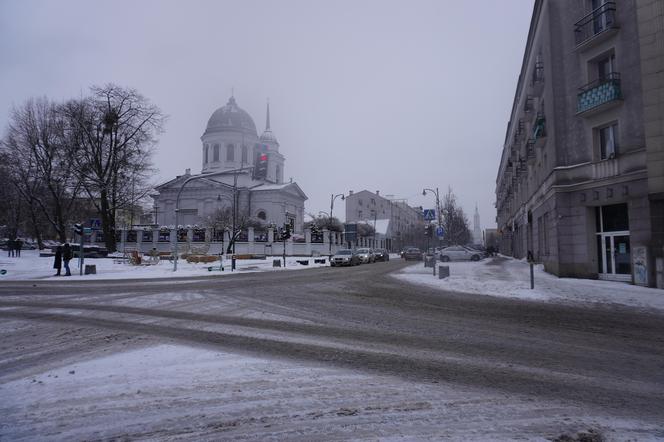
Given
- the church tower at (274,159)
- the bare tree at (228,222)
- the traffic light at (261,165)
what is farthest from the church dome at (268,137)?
the traffic light at (261,165)

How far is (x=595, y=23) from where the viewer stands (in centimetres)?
1842

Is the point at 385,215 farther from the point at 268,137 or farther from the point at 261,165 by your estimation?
the point at 261,165

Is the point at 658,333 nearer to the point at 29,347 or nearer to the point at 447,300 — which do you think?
the point at 447,300

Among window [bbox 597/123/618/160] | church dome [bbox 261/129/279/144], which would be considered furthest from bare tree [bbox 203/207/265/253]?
window [bbox 597/123/618/160]

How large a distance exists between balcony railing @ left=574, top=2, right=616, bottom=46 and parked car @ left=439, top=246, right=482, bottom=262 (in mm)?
24077

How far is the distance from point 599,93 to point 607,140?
2104mm

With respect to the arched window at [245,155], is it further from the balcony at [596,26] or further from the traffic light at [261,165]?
the balcony at [596,26]

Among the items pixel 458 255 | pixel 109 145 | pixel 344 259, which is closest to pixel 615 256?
pixel 344 259

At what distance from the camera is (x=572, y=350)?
6.66 m

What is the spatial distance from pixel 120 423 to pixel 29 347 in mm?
4277

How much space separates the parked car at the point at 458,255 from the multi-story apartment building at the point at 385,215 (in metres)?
47.5

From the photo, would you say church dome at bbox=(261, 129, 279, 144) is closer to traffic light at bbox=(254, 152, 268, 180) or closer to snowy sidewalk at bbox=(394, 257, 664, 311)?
traffic light at bbox=(254, 152, 268, 180)

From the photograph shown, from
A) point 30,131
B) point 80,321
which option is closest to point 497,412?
point 80,321

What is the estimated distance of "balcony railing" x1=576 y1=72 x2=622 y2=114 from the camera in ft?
55.9
